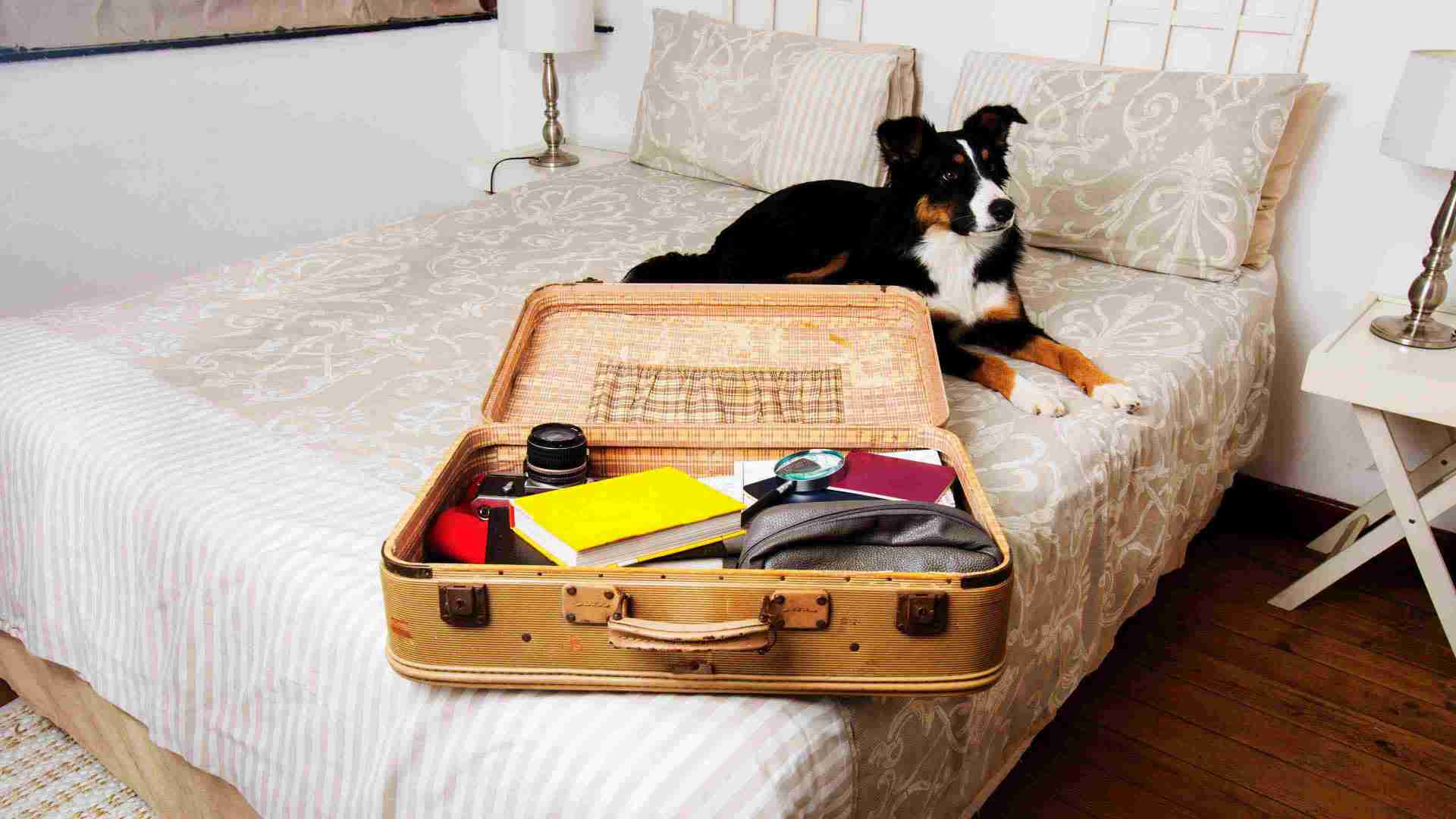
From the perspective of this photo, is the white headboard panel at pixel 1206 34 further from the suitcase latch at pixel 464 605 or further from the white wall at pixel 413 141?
the suitcase latch at pixel 464 605

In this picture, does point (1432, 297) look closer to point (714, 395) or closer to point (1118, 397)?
point (1118, 397)

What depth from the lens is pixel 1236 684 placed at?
1.85 meters

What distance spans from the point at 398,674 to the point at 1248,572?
6.43ft

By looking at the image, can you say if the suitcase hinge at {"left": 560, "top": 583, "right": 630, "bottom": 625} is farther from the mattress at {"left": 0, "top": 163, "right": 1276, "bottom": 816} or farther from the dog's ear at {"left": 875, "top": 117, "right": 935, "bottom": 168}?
the dog's ear at {"left": 875, "top": 117, "right": 935, "bottom": 168}

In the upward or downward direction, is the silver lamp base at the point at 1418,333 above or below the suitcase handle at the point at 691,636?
below

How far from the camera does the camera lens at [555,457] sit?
1058mm

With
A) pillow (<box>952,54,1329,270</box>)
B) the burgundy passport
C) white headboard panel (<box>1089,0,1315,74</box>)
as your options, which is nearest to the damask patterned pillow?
pillow (<box>952,54,1329,270</box>)

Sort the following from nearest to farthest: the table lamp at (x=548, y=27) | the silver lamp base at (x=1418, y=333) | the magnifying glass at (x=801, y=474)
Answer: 1. the magnifying glass at (x=801, y=474)
2. the silver lamp base at (x=1418, y=333)
3. the table lamp at (x=548, y=27)

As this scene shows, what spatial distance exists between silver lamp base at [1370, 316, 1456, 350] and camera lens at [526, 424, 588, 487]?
1.61 m

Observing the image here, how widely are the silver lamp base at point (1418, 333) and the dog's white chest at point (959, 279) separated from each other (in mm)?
778

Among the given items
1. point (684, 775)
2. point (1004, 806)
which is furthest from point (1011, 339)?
point (684, 775)

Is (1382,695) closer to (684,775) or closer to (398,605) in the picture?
(684,775)

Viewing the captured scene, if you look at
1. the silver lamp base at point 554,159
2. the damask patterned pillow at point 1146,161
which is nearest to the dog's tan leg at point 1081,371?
the damask patterned pillow at point 1146,161

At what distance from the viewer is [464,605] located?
0.84 m
